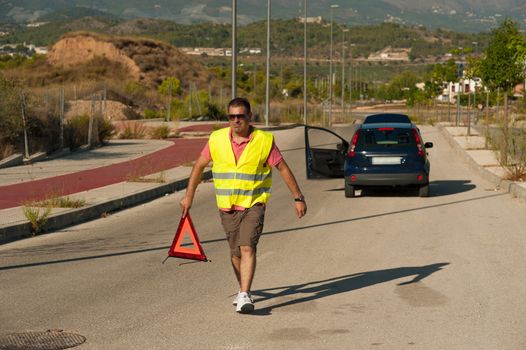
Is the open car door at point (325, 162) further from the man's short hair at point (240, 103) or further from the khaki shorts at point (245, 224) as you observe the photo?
the man's short hair at point (240, 103)

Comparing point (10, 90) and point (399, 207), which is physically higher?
point (10, 90)

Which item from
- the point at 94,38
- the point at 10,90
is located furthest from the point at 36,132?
the point at 94,38

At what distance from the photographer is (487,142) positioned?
1342 inches

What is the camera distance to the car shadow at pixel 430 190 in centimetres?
2058

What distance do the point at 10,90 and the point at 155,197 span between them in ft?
29.8

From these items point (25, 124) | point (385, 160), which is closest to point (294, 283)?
point (385, 160)

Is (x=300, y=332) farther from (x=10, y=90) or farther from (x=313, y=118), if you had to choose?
(x=313, y=118)

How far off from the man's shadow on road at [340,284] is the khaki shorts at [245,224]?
0.64 meters

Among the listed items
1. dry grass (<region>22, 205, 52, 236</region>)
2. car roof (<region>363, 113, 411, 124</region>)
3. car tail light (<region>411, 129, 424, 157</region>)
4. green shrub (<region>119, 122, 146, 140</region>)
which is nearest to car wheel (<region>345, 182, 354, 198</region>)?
car tail light (<region>411, 129, 424, 157</region>)

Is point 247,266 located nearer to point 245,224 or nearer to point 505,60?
point 245,224

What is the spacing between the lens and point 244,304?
28.4 feet

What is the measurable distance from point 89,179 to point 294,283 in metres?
13.0

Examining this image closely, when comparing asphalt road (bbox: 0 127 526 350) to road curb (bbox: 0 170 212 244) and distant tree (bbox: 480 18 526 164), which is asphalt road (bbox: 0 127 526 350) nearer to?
road curb (bbox: 0 170 212 244)

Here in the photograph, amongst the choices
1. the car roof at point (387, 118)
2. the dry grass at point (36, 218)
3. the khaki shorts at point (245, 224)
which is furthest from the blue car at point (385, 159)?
the khaki shorts at point (245, 224)
